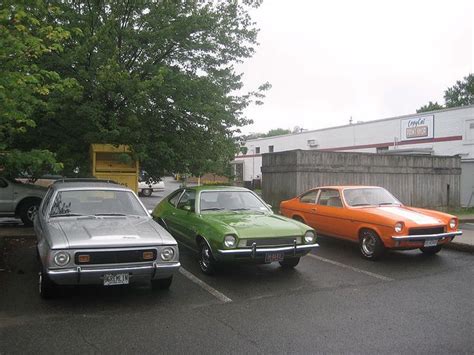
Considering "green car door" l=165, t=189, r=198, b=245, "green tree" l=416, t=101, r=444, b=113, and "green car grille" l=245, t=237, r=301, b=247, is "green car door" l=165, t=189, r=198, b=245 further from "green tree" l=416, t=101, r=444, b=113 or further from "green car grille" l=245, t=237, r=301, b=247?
"green tree" l=416, t=101, r=444, b=113

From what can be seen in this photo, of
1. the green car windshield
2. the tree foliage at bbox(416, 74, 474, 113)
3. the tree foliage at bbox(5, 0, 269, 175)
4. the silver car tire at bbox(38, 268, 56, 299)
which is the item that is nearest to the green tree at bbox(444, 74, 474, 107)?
the tree foliage at bbox(416, 74, 474, 113)

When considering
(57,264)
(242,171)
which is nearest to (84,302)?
(57,264)

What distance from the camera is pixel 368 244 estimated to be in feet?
26.5

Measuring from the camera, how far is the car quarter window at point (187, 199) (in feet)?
25.5

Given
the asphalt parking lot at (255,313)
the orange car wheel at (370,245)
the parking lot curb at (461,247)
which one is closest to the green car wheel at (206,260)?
the asphalt parking lot at (255,313)

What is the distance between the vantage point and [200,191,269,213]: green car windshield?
25.1 feet

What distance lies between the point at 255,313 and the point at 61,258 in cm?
229

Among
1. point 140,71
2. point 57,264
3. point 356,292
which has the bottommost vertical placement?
point 356,292

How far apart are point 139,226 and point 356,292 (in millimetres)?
3111

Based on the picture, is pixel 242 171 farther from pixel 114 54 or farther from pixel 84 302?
pixel 84 302

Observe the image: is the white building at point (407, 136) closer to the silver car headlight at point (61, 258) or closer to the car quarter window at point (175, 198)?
the car quarter window at point (175, 198)

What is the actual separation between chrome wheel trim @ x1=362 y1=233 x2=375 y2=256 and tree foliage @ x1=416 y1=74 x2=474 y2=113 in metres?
56.3

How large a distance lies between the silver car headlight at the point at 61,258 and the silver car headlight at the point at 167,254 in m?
1.06

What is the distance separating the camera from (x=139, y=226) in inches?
225
